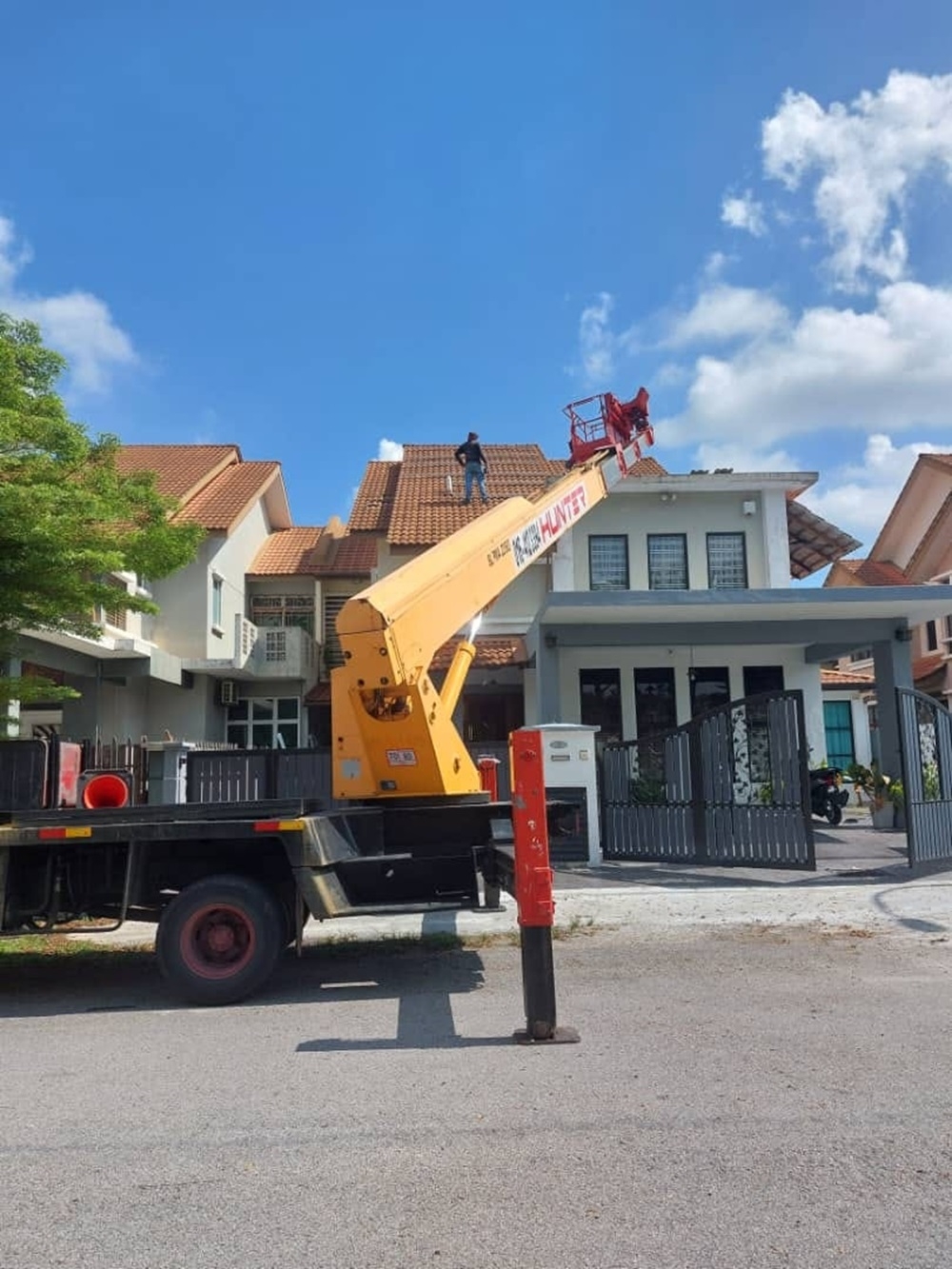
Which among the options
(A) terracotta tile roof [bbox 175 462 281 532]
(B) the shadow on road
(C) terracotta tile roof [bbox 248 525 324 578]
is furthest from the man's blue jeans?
(B) the shadow on road

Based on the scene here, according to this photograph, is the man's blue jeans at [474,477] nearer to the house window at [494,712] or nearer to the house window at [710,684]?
the house window at [494,712]

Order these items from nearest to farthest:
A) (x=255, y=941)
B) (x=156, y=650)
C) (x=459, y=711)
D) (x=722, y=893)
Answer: (x=255, y=941)
(x=722, y=893)
(x=156, y=650)
(x=459, y=711)

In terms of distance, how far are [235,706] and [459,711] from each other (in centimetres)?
705

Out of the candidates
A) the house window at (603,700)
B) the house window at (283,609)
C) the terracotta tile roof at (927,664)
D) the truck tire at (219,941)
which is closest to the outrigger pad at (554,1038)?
the truck tire at (219,941)

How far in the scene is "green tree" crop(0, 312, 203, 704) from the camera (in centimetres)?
931

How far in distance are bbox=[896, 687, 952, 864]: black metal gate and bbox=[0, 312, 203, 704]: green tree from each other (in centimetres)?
898

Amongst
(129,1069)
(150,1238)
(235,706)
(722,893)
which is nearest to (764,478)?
(722,893)

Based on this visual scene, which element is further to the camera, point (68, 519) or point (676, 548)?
point (676, 548)

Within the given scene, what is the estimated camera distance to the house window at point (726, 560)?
2203cm

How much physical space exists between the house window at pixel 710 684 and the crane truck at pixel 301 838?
13571 mm

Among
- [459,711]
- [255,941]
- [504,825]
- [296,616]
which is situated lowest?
[255,941]

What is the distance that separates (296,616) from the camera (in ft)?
90.4

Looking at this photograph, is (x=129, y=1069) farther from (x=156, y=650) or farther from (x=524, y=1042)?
(x=156, y=650)

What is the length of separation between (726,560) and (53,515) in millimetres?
16193
